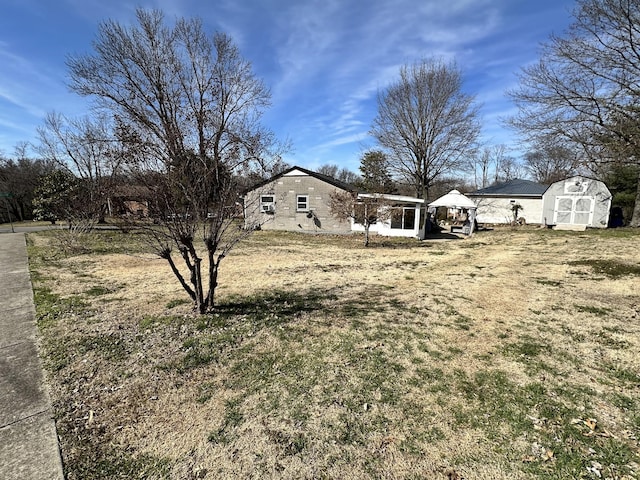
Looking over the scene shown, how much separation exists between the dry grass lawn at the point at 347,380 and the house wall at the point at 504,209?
1830 centimetres

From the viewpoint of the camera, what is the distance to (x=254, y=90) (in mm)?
8719

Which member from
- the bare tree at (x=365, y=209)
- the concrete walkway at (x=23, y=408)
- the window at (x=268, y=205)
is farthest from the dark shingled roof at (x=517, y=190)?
the concrete walkway at (x=23, y=408)

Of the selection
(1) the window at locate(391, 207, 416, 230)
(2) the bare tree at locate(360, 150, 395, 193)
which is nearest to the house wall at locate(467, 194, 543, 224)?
(2) the bare tree at locate(360, 150, 395, 193)

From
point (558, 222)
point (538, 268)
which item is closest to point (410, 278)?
point (538, 268)

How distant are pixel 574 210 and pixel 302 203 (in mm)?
18659

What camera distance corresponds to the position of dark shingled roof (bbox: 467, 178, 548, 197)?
2209cm

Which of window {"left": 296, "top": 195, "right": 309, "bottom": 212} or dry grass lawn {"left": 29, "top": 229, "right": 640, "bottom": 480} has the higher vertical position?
window {"left": 296, "top": 195, "right": 309, "bottom": 212}

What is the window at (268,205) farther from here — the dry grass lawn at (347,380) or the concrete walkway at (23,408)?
the concrete walkway at (23,408)

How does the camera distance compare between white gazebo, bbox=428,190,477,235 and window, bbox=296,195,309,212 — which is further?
window, bbox=296,195,309,212

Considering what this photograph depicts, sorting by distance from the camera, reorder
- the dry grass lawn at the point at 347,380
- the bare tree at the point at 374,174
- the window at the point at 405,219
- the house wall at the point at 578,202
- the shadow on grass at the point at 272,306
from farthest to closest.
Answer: the bare tree at the point at 374,174 < the house wall at the point at 578,202 < the window at the point at 405,219 < the shadow on grass at the point at 272,306 < the dry grass lawn at the point at 347,380

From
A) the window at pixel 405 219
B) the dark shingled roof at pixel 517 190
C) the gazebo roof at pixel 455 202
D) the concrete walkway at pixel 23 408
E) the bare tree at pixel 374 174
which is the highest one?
the bare tree at pixel 374 174

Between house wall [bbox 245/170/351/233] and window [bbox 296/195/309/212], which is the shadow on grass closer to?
house wall [bbox 245/170/351/233]

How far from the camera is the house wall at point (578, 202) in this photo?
63.9ft

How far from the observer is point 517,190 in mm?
22891
